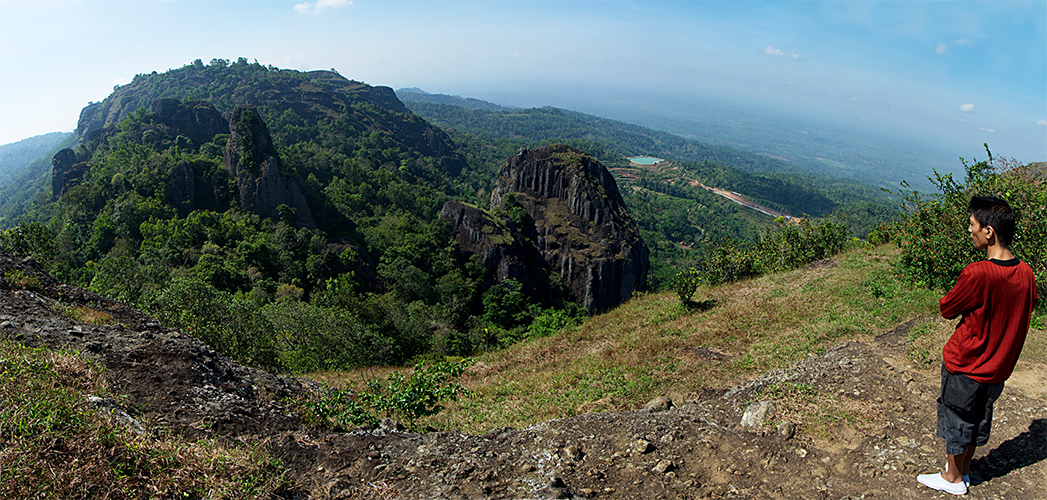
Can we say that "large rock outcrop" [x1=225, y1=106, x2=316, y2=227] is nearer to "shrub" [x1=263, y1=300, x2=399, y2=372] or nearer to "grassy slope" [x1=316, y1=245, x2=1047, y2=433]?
"shrub" [x1=263, y1=300, x2=399, y2=372]

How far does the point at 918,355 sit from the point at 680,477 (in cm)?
464

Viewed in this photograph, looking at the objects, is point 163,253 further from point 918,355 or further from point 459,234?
point 918,355

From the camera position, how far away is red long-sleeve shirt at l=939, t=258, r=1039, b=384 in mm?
3693

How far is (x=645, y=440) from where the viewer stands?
205 inches

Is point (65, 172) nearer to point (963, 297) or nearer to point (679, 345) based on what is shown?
point (679, 345)

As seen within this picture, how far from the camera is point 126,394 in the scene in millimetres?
5109

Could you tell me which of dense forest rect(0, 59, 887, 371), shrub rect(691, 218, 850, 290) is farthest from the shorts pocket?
shrub rect(691, 218, 850, 290)

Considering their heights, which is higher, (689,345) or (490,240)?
(689,345)

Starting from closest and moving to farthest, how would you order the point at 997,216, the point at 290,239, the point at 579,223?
the point at 997,216, the point at 290,239, the point at 579,223

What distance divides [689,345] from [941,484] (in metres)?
6.20

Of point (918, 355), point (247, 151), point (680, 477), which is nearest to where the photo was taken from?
point (680, 477)

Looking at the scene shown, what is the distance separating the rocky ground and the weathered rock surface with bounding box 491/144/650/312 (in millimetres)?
51451

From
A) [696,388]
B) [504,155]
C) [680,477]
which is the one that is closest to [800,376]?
[696,388]

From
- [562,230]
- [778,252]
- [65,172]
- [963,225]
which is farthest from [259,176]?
[963,225]
